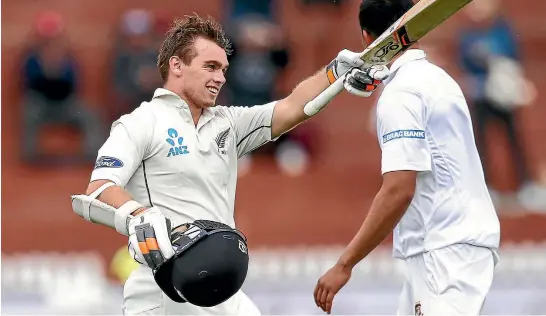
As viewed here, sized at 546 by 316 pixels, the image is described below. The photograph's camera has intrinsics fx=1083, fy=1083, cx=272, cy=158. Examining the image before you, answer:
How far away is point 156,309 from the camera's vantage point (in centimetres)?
423

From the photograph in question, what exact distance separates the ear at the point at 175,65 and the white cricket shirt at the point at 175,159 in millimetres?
91

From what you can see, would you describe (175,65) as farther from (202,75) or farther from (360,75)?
(360,75)

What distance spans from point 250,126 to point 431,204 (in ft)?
2.79

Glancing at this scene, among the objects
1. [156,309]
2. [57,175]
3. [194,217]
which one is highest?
[57,175]

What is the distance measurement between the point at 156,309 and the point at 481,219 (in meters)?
1.31

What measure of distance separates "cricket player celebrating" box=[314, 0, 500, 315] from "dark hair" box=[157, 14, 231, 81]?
0.76 meters

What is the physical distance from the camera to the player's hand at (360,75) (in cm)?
431

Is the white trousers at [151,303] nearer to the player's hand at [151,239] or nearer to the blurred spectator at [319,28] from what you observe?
the player's hand at [151,239]

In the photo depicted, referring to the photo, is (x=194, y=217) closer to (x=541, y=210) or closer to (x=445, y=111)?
(x=445, y=111)

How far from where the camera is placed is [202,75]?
438 centimetres

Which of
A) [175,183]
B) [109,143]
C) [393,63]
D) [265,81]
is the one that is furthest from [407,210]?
[265,81]

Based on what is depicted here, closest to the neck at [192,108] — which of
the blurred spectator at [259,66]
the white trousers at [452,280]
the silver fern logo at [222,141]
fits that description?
the silver fern logo at [222,141]

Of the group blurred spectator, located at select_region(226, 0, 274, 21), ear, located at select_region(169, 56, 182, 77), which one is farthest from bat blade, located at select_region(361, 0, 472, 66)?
blurred spectator, located at select_region(226, 0, 274, 21)

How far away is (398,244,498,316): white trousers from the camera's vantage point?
4141 mm
